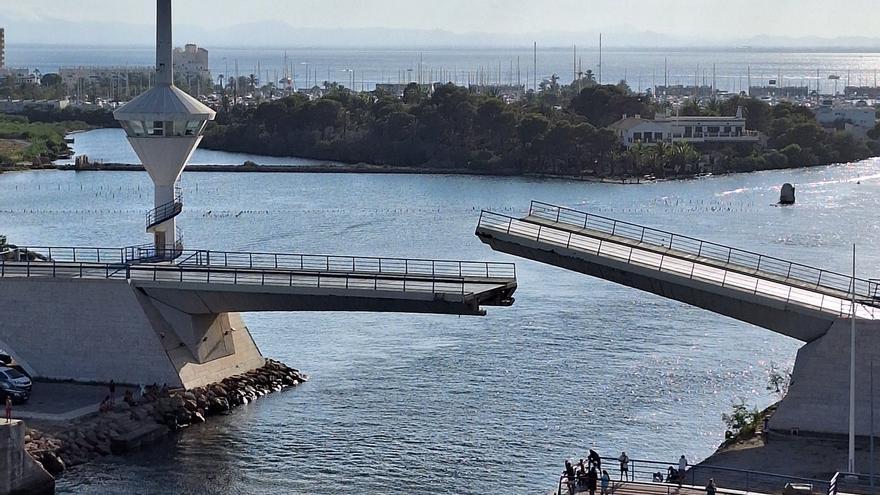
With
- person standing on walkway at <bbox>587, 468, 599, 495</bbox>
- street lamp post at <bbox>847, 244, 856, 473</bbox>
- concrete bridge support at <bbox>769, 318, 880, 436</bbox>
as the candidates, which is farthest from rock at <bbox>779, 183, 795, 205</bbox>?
person standing on walkway at <bbox>587, 468, 599, 495</bbox>

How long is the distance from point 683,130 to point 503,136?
16.1m

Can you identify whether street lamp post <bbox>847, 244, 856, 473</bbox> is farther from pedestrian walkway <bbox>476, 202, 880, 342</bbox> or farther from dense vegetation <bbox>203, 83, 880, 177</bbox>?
dense vegetation <bbox>203, 83, 880, 177</bbox>

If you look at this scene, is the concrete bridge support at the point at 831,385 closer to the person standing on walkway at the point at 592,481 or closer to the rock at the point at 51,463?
the person standing on walkway at the point at 592,481

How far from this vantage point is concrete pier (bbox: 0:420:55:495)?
38.6 m

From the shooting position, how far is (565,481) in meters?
35.4

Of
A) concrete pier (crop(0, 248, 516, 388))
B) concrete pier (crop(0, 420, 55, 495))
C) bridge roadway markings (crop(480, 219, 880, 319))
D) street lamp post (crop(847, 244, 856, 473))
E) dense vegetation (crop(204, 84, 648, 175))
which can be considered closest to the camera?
street lamp post (crop(847, 244, 856, 473))

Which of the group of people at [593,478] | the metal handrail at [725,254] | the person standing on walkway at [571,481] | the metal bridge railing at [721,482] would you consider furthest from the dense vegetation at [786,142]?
the person standing on walkway at [571,481]

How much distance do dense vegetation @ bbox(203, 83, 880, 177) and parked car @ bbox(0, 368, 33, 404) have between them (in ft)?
308

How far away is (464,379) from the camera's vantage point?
51.7 metres

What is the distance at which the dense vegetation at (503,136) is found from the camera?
140 metres

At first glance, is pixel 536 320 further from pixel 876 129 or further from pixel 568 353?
pixel 876 129

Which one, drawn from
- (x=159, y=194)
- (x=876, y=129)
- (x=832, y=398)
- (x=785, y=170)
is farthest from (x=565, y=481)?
(x=876, y=129)

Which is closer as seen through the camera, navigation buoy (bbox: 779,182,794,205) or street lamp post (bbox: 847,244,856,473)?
street lamp post (bbox: 847,244,856,473)

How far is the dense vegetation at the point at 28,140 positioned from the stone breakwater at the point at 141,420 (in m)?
103
